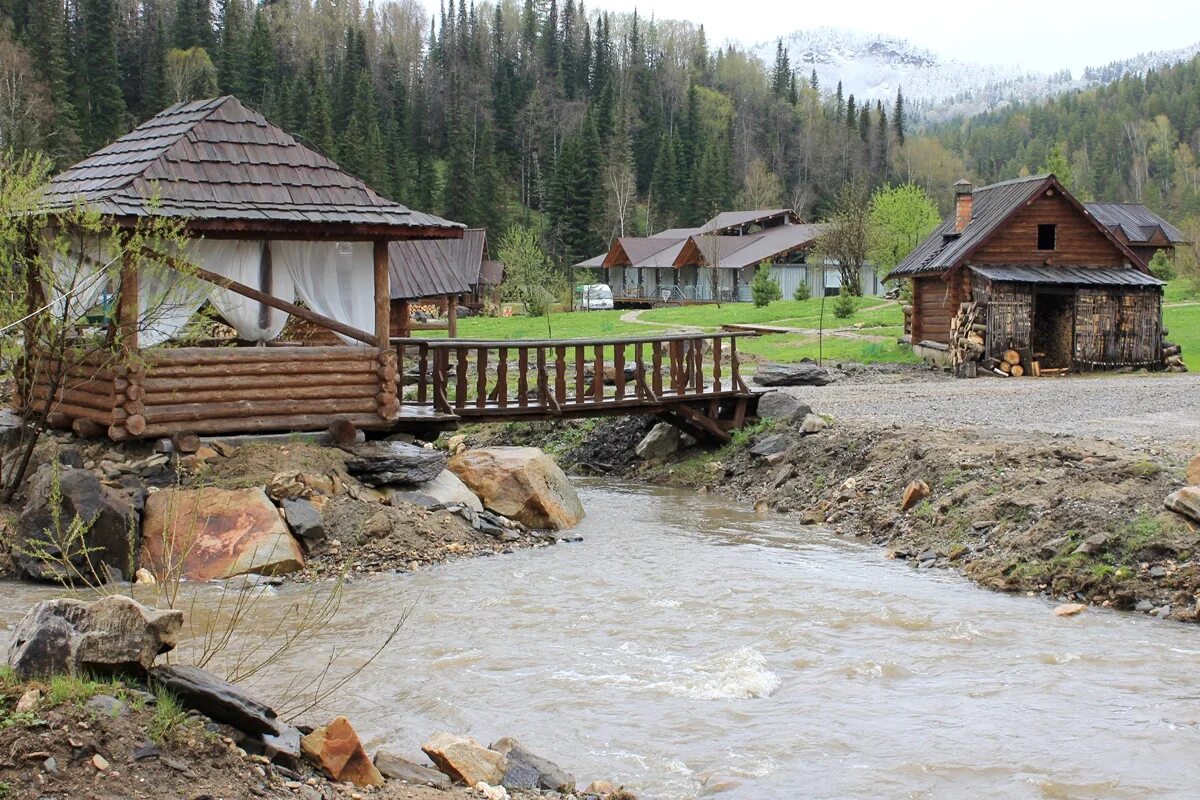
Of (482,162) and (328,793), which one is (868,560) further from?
(482,162)

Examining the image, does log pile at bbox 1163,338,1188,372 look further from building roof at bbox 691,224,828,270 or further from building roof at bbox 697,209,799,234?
building roof at bbox 697,209,799,234

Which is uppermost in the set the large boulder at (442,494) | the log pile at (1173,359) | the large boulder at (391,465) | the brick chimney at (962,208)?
the brick chimney at (962,208)

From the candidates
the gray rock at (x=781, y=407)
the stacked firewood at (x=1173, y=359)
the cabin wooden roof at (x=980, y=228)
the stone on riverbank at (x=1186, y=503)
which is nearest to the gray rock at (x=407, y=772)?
the stone on riverbank at (x=1186, y=503)

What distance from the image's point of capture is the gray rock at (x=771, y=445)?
61.6 ft

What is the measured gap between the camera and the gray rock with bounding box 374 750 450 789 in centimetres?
626

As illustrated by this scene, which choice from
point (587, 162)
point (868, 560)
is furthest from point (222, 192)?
point (587, 162)

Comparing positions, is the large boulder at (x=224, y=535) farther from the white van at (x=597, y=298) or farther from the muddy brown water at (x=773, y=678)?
the white van at (x=597, y=298)

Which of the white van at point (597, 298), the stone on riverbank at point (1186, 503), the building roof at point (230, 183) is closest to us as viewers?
the stone on riverbank at point (1186, 503)

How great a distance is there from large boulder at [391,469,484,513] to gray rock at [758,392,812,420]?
6437 mm

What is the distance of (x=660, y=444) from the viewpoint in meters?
21.1

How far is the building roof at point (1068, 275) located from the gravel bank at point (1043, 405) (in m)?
2.78

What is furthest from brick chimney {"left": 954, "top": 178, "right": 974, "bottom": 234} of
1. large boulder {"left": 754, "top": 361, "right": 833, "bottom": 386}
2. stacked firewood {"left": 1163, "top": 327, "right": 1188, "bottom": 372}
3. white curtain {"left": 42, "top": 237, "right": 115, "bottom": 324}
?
white curtain {"left": 42, "top": 237, "right": 115, "bottom": 324}

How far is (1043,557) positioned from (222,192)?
31.7 ft

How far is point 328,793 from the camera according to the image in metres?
5.63
